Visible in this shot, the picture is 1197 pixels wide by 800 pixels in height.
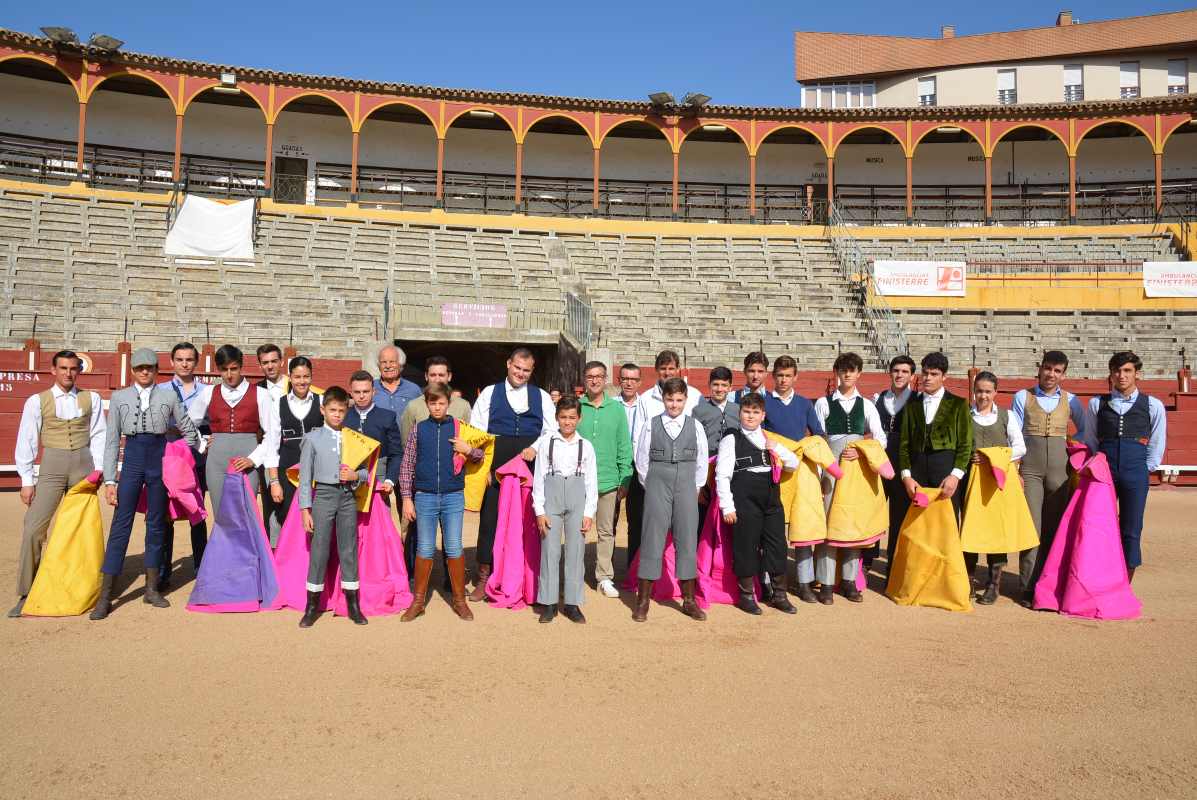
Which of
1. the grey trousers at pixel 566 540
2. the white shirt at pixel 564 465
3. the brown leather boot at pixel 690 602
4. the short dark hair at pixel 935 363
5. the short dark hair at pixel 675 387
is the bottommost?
the brown leather boot at pixel 690 602

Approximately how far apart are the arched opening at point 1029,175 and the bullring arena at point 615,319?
0.14 m

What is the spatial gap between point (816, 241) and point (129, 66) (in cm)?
1817

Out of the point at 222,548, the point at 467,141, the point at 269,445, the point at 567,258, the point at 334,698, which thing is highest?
the point at 467,141

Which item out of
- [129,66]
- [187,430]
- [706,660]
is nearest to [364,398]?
[187,430]

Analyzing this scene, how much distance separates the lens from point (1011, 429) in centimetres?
535

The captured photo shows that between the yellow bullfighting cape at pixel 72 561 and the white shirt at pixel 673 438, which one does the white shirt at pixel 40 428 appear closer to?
the yellow bullfighting cape at pixel 72 561

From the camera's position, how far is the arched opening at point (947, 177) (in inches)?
958

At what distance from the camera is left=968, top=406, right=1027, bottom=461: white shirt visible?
5.34m

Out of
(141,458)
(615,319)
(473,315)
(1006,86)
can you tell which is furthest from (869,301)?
(1006,86)

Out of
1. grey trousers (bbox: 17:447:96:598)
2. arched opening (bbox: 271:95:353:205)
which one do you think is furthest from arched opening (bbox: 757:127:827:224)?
grey trousers (bbox: 17:447:96:598)

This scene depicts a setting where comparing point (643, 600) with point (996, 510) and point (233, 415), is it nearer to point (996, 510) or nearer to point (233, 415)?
point (996, 510)

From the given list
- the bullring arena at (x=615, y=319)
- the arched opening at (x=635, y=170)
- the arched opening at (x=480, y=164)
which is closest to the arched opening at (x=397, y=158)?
the bullring arena at (x=615, y=319)

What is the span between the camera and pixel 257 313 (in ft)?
48.2

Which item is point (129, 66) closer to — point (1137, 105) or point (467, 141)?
point (467, 141)
